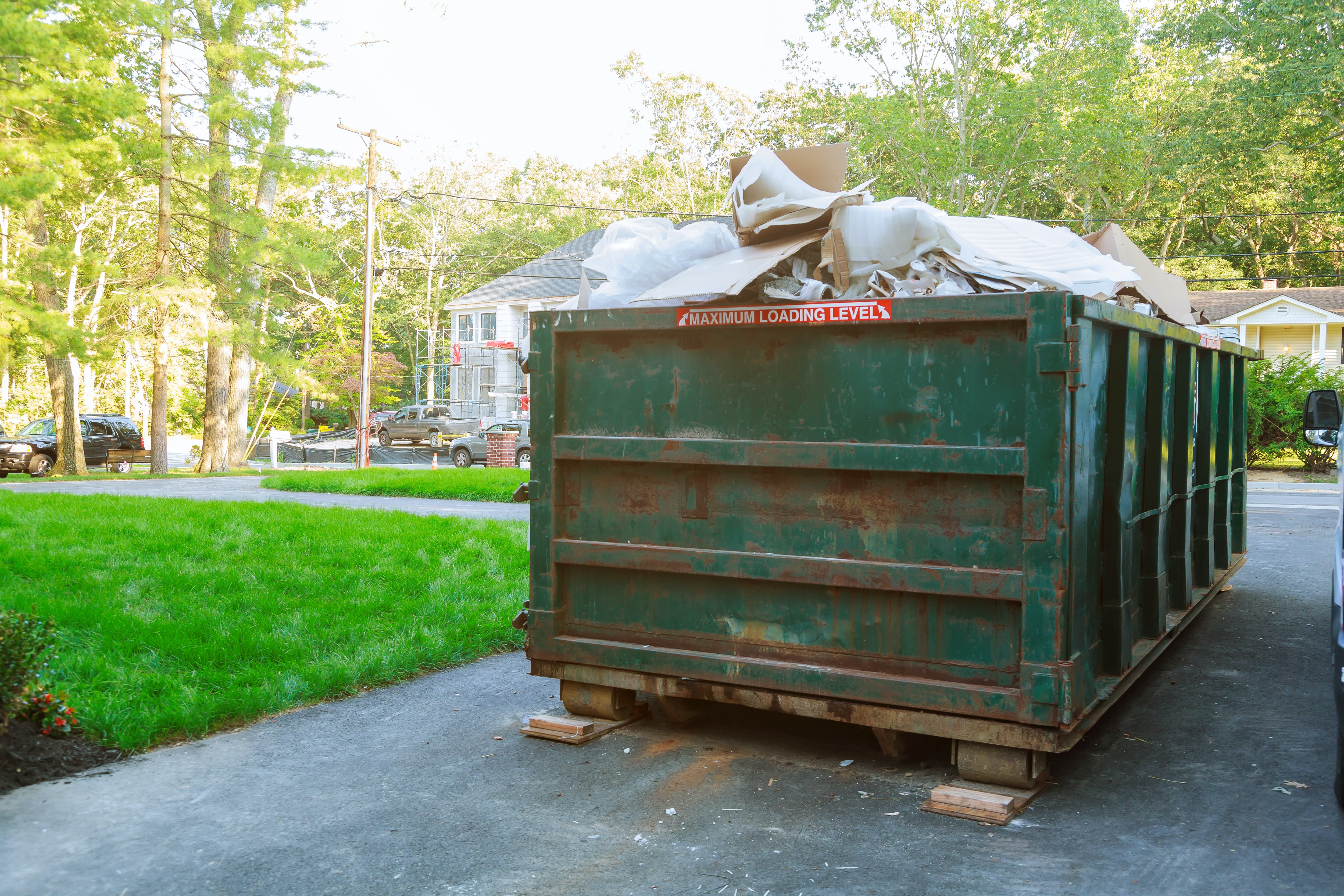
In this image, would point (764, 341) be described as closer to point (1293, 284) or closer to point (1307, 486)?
point (1307, 486)

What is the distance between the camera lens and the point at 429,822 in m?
3.72

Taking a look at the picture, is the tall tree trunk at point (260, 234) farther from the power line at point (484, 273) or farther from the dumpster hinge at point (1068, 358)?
the dumpster hinge at point (1068, 358)

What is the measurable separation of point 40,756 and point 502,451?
77.2 ft

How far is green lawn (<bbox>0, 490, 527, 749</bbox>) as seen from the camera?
5.16m

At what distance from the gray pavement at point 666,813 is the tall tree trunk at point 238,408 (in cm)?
2722

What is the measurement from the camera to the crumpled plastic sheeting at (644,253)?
471 centimetres

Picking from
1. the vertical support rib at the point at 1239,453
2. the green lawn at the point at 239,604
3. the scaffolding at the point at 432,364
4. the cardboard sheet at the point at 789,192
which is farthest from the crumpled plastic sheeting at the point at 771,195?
the scaffolding at the point at 432,364

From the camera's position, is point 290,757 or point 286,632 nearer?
point 290,757

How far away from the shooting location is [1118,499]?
4.15 m

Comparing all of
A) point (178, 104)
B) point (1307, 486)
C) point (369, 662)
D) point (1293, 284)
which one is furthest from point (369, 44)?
point (1293, 284)

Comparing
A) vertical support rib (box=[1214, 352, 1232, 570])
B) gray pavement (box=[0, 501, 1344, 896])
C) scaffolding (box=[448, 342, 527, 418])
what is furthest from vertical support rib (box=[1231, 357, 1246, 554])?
scaffolding (box=[448, 342, 527, 418])

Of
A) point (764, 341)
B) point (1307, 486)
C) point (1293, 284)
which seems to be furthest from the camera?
point (1293, 284)

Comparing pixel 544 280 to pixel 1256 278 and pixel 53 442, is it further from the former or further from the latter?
pixel 1256 278

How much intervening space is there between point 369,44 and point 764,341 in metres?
28.0
